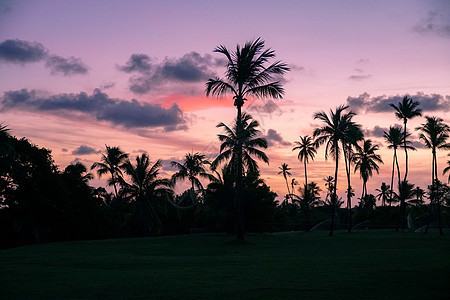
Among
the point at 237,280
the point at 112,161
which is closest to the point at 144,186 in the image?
the point at 112,161

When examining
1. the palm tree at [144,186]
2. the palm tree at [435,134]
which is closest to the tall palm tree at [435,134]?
the palm tree at [435,134]

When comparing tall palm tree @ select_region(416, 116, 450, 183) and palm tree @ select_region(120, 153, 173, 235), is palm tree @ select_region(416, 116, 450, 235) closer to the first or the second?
tall palm tree @ select_region(416, 116, 450, 183)

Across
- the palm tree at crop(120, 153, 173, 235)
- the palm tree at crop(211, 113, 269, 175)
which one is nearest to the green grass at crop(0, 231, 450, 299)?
the palm tree at crop(211, 113, 269, 175)

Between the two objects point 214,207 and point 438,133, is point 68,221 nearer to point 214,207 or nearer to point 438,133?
point 214,207

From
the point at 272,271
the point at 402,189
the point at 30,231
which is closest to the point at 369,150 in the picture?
the point at 402,189

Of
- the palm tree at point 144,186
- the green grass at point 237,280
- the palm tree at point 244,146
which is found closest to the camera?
the green grass at point 237,280

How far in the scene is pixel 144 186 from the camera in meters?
60.8

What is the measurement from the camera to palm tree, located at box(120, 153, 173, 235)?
2387 inches

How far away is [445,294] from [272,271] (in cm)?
722

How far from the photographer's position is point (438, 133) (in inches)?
2240

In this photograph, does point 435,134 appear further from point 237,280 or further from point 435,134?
point 237,280

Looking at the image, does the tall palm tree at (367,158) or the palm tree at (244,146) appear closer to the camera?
the palm tree at (244,146)

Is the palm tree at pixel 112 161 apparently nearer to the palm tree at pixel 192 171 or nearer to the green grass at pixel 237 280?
the palm tree at pixel 192 171

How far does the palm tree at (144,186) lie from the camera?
60.6 metres
